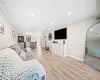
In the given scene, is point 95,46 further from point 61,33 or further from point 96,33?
point 61,33

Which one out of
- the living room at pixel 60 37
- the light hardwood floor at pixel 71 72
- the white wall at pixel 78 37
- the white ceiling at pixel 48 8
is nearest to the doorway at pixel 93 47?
the living room at pixel 60 37

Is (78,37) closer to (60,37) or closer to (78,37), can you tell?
(78,37)

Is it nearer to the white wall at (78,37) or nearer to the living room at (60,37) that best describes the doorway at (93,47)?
the living room at (60,37)

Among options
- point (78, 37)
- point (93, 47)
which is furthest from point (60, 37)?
point (93, 47)

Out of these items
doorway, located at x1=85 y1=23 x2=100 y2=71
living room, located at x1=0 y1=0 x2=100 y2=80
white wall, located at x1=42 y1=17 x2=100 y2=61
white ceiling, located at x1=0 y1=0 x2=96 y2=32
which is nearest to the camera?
living room, located at x1=0 y1=0 x2=100 y2=80

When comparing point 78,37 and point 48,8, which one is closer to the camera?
point 48,8

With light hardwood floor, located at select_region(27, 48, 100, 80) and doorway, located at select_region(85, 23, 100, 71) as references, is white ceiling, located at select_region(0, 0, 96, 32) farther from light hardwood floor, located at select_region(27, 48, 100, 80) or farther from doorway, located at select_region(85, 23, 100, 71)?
light hardwood floor, located at select_region(27, 48, 100, 80)

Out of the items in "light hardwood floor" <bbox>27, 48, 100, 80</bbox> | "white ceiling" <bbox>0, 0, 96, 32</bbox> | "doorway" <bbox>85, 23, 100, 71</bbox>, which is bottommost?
"light hardwood floor" <bbox>27, 48, 100, 80</bbox>

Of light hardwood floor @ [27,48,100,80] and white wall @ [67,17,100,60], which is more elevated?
white wall @ [67,17,100,60]

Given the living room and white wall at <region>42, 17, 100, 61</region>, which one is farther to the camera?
white wall at <region>42, 17, 100, 61</region>

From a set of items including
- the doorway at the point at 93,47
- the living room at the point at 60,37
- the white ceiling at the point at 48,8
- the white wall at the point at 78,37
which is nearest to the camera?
the living room at the point at 60,37

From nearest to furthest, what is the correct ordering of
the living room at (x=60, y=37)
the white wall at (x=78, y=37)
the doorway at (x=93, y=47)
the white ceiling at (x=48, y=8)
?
the living room at (x=60, y=37) < the white ceiling at (x=48, y=8) < the doorway at (x=93, y=47) < the white wall at (x=78, y=37)

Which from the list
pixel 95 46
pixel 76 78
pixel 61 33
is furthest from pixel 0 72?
pixel 61 33

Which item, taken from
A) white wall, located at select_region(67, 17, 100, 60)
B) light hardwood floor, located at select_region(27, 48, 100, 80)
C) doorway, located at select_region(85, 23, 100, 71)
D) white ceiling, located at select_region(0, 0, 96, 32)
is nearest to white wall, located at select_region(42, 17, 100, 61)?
white wall, located at select_region(67, 17, 100, 60)
